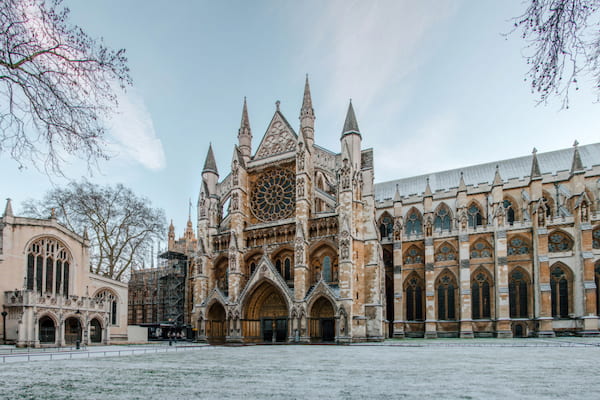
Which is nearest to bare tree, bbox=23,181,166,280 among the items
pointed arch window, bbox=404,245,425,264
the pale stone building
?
the pale stone building

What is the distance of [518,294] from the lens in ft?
114

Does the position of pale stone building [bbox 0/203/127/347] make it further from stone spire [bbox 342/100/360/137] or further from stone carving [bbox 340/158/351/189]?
stone spire [bbox 342/100/360/137]

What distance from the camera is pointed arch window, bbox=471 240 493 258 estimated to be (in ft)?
119

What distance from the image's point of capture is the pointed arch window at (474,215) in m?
39.6

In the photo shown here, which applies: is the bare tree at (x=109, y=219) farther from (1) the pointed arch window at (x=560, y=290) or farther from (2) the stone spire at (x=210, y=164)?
(1) the pointed arch window at (x=560, y=290)

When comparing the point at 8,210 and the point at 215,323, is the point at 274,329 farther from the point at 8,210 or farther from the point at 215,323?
the point at 8,210

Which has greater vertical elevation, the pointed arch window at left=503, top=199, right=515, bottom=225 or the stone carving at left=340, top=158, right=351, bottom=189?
the stone carving at left=340, top=158, right=351, bottom=189

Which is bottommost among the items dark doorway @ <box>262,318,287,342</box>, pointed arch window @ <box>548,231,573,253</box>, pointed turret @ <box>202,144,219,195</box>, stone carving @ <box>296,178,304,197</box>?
dark doorway @ <box>262,318,287,342</box>

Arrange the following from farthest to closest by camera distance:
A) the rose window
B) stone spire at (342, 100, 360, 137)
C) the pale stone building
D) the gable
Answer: the gable → the rose window → stone spire at (342, 100, 360, 137) → the pale stone building

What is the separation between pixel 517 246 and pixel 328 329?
671 inches

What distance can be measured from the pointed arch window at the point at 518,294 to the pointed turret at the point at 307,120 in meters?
19.3

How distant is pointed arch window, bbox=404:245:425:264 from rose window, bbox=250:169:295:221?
483 inches

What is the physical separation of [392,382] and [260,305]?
25.2 m

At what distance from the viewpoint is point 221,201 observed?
3794 centimetres
